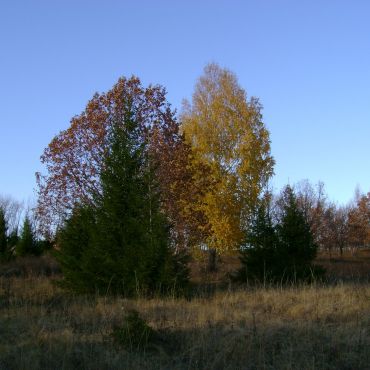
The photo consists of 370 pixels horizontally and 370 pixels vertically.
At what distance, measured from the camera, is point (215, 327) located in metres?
6.76

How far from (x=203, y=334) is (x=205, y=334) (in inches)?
1.3

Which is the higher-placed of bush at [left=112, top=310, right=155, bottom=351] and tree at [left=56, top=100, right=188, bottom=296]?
tree at [left=56, top=100, right=188, bottom=296]

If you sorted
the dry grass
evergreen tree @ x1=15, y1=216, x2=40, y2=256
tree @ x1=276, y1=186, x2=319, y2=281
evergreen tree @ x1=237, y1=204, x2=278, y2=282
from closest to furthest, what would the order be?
the dry grass < evergreen tree @ x1=237, y1=204, x2=278, y2=282 < tree @ x1=276, y1=186, x2=319, y2=281 < evergreen tree @ x1=15, y1=216, x2=40, y2=256

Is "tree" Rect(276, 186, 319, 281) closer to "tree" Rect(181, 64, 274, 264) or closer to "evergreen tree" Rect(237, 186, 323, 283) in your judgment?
"evergreen tree" Rect(237, 186, 323, 283)

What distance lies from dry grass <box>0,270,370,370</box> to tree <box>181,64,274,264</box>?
14.5 meters

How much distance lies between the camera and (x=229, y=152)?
25047mm

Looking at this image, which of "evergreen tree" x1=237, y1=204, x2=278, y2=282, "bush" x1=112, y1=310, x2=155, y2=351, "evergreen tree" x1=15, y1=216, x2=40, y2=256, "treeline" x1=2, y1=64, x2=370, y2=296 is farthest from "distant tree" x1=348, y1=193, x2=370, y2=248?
"bush" x1=112, y1=310, x2=155, y2=351

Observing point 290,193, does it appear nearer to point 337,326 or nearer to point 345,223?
point 337,326

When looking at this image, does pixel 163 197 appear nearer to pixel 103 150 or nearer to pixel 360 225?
pixel 103 150

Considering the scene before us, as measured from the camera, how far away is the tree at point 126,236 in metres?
10.5

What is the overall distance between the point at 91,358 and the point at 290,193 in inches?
585

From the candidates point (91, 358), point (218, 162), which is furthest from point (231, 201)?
point (91, 358)

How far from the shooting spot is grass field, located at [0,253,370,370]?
5.42 metres

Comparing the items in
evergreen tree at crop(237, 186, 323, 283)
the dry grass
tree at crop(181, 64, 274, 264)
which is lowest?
the dry grass
